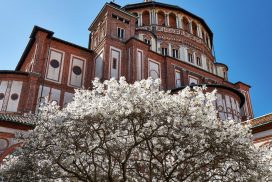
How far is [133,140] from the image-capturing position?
9.72m

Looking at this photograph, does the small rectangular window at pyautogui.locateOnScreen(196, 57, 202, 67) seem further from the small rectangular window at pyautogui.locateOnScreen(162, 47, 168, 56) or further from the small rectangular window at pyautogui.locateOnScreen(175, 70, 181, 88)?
the small rectangular window at pyautogui.locateOnScreen(175, 70, 181, 88)

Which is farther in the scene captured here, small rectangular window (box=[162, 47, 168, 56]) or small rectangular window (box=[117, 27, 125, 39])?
small rectangular window (box=[162, 47, 168, 56])

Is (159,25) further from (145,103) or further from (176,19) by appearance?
(145,103)

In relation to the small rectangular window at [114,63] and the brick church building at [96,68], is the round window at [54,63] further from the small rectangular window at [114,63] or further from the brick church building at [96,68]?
the small rectangular window at [114,63]

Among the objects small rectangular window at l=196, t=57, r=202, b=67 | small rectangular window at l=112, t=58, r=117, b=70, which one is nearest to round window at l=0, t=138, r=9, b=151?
small rectangular window at l=112, t=58, r=117, b=70

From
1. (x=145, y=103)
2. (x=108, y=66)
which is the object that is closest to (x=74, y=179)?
(x=145, y=103)

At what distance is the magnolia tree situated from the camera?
29.6ft

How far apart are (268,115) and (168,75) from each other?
38.3ft

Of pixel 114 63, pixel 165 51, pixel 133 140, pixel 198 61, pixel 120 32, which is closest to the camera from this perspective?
pixel 133 140

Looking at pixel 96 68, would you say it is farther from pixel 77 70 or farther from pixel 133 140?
pixel 133 140

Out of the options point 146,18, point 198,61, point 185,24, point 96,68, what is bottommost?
point 96,68

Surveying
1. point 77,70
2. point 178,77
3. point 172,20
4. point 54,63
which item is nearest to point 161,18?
point 172,20

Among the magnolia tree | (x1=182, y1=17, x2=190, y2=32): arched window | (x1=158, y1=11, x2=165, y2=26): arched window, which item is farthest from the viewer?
(x1=182, y1=17, x2=190, y2=32): arched window

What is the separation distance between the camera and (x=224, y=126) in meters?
9.88
